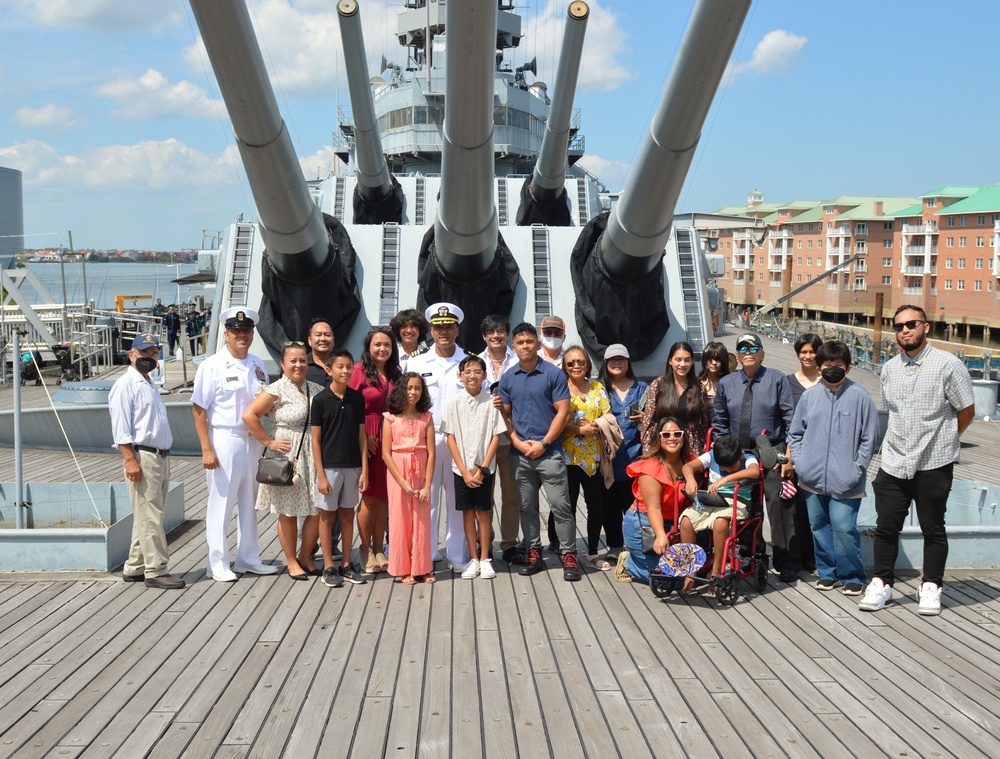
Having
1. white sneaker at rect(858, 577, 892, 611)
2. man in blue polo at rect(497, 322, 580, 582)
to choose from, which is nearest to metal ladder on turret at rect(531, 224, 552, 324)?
man in blue polo at rect(497, 322, 580, 582)

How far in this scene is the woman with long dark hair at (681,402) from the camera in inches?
184

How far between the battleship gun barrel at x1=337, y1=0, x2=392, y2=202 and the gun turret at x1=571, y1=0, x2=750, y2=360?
12.4 feet

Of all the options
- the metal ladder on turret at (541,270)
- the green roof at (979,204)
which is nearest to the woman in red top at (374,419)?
the metal ladder on turret at (541,270)

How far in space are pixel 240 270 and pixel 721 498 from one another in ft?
15.9

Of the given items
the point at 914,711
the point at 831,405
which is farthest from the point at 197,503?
the point at 914,711

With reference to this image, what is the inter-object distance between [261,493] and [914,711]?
291 cm

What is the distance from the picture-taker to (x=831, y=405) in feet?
14.6

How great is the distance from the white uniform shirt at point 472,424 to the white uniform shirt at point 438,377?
17 cm

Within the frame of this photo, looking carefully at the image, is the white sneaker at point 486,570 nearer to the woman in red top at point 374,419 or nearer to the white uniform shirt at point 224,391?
the woman in red top at point 374,419

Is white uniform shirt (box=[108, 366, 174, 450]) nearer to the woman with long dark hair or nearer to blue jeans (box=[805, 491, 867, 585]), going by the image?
the woman with long dark hair

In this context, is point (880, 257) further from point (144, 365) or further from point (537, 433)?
point (144, 365)

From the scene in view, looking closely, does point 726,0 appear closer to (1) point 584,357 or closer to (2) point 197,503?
(1) point 584,357

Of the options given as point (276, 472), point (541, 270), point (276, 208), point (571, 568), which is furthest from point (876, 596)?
point (541, 270)

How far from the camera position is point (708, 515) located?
4438 millimetres
